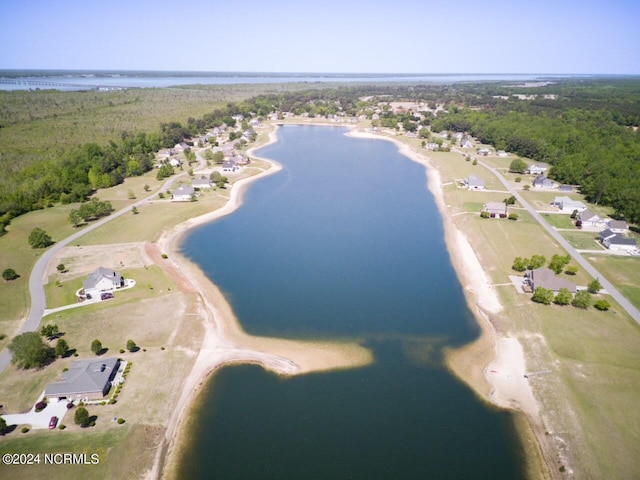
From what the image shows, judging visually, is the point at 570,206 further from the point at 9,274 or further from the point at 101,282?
the point at 9,274

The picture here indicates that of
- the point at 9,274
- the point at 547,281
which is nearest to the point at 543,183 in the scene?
the point at 547,281

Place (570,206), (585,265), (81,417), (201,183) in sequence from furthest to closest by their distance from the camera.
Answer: (201,183)
(570,206)
(585,265)
(81,417)

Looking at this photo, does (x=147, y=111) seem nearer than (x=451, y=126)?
No

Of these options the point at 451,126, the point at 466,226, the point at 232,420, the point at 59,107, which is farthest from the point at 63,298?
the point at 59,107

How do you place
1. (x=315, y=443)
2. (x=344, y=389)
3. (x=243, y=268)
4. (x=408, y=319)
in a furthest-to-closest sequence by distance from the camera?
1. (x=243, y=268)
2. (x=408, y=319)
3. (x=344, y=389)
4. (x=315, y=443)

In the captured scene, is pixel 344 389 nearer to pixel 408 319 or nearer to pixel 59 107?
pixel 408 319

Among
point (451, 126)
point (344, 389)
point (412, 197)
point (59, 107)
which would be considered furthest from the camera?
point (59, 107)

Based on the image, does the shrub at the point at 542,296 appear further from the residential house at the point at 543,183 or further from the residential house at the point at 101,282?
the residential house at the point at 543,183
